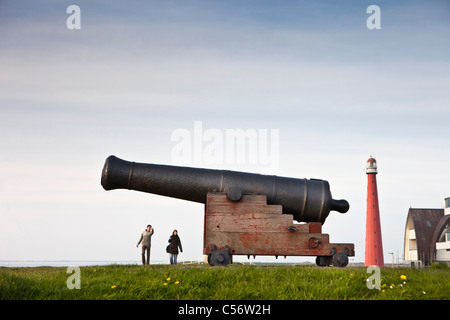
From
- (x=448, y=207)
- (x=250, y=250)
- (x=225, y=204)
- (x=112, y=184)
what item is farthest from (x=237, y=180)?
(x=448, y=207)

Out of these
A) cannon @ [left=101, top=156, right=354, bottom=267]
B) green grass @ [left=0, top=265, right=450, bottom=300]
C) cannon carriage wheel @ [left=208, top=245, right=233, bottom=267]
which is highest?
cannon @ [left=101, top=156, right=354, bottom=267]

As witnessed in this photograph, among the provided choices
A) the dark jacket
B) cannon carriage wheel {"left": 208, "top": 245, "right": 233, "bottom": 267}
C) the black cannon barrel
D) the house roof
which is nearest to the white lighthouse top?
the dark jacket

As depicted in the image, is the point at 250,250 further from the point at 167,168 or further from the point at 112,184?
the point at 112,184

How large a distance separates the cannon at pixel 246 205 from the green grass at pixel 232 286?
195 cm

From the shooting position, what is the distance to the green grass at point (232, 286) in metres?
8.10

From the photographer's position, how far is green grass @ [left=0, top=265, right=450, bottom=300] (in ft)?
26.6

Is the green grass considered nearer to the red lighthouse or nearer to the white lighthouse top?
the red lighthouse

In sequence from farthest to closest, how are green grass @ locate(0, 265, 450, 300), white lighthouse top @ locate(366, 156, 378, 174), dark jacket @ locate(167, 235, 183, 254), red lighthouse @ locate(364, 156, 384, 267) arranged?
white lighthouse top @ locate(366, 156, 378, 174) → red lighthouse @ locate(364, 156, 384, 267) → dark jacket @ locate(167, 235, 183, 254) → green grass @ locate(0, 265, 450, 300)

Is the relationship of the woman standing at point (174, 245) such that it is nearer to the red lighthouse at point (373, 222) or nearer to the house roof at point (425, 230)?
the red lighthouse at point (373, 222)

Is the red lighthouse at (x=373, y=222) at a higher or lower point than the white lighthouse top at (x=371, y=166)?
lower

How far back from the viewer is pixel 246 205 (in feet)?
38.1

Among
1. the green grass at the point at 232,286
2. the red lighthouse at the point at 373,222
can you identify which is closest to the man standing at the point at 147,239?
the green grass at the point at 232,286

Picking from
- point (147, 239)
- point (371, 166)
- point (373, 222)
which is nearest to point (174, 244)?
point (147, 239)
